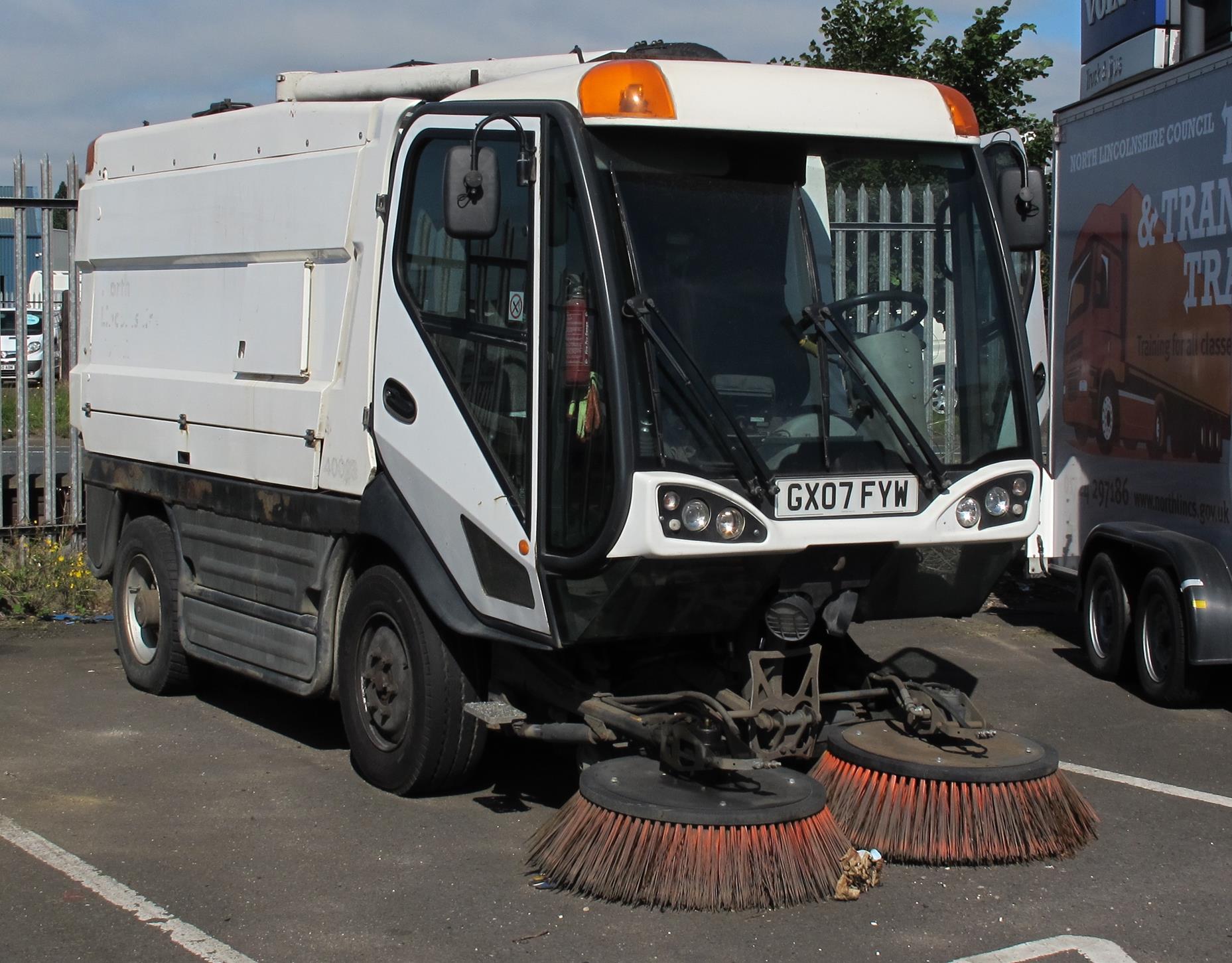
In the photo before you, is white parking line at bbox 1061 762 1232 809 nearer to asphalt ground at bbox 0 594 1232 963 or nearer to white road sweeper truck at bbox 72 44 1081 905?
asphalt ground at bbox 0 594 1232 963

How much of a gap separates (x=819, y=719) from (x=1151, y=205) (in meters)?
4.64

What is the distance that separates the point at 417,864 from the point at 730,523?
1.63 metres

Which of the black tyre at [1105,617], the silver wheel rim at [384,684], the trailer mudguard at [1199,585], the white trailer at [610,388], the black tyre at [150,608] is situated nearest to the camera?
the white trailer at [610,388]

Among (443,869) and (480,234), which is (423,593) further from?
(480,234)

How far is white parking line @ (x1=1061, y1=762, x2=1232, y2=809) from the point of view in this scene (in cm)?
648

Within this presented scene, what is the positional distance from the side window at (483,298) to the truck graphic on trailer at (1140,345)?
423cm

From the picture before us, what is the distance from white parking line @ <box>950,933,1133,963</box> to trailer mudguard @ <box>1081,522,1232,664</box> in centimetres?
346

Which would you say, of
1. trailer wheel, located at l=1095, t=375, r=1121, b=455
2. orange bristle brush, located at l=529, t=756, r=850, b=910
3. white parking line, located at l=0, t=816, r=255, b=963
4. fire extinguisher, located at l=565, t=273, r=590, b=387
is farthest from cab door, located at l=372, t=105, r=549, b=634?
trailer wheel, located at l=1095, t=375, r=1121, b=455

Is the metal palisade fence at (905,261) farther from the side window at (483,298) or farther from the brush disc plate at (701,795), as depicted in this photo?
the brush disc plate at (701,795)

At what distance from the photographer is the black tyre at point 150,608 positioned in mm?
8039

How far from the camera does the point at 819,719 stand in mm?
5609

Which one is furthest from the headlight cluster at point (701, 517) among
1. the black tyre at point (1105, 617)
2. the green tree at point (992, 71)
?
the green tree at point (992, 71)

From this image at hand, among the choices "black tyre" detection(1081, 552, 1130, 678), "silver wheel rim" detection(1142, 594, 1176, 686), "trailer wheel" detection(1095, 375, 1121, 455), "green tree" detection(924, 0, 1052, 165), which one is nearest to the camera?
"silver wheel rim" detection(1142, 594, 1176, 686)

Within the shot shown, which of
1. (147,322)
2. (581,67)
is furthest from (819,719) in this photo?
(147,322)
